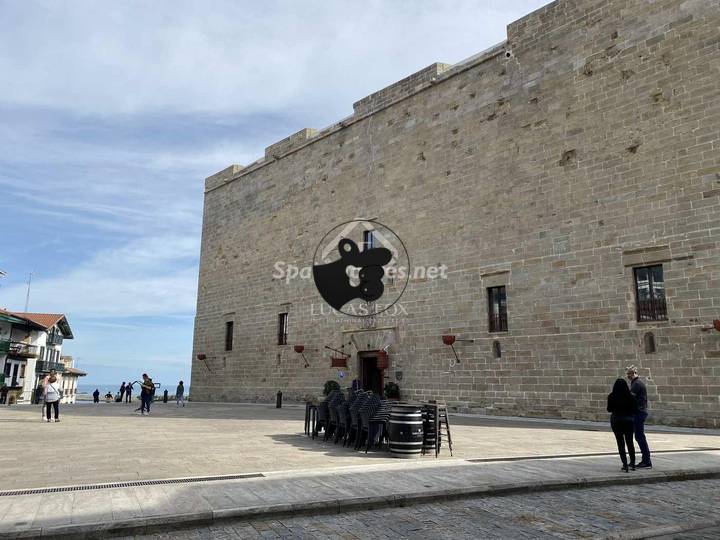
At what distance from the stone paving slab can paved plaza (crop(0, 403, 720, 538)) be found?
0.04 feet

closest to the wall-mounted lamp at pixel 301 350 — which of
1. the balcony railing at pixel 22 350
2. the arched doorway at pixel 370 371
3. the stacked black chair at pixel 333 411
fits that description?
the arched doorway at pixel 370 371

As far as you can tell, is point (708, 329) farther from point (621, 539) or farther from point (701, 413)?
point (621, 539)

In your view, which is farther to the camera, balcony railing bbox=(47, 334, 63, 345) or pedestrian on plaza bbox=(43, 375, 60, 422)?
balcony railing bbox=(47, 334, 63, 345)

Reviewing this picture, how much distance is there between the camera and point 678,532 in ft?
14.3

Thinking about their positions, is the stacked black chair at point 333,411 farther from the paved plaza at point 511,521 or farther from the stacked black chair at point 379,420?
the paved plaza at point 511,521

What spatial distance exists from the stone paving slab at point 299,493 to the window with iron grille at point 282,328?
634 inches

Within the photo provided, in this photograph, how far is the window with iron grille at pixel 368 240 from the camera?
1969cm

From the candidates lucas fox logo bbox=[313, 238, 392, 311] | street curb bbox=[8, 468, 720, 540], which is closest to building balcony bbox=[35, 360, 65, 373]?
lucas fox logo bbox=[313, 238, 392, 311]

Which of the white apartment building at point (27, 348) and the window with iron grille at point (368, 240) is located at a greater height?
the window with iron grille at point (368, 240)

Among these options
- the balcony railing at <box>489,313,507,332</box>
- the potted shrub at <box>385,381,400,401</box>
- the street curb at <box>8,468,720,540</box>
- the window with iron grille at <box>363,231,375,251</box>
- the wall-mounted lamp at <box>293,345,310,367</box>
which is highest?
the window with iron grille at <box>363,231,375,251</box>

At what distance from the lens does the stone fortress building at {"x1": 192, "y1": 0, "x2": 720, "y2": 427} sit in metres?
12.3

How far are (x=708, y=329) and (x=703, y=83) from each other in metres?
5.55

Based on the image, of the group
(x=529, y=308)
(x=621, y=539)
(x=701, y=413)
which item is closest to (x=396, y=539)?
(x=621, y=539)

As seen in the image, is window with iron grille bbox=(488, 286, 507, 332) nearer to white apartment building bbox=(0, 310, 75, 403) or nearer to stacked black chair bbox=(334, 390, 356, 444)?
stacked black chair bbox=(334, 390, 356, 444)
